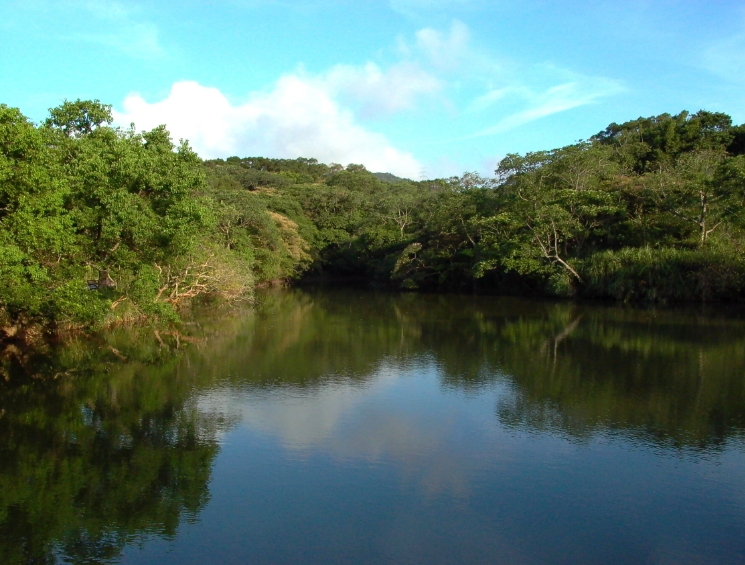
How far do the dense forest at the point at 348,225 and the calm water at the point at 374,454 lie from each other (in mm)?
3067

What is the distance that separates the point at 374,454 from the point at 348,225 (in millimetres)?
47152

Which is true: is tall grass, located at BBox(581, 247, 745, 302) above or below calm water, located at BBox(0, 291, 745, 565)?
above

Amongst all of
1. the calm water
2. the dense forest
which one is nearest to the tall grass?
the dense forest

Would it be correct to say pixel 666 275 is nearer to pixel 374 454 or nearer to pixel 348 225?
pixel 374 454

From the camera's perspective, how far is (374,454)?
1050 centimetres

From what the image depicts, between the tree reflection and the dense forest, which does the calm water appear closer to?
the tree reflection

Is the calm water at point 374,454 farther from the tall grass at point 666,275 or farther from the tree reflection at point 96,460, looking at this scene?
the tall grass at point 666,275

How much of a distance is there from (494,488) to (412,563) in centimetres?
232

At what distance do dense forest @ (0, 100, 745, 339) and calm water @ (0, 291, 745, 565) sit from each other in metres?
3.07

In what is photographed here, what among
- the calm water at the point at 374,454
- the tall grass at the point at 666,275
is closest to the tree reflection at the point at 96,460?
the calm water at the point at 374,454

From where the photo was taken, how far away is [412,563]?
23.2 feet

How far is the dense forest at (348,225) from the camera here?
18.2m

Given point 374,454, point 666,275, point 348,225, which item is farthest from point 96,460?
point 348,225

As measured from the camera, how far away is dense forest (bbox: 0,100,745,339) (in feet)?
59.8
